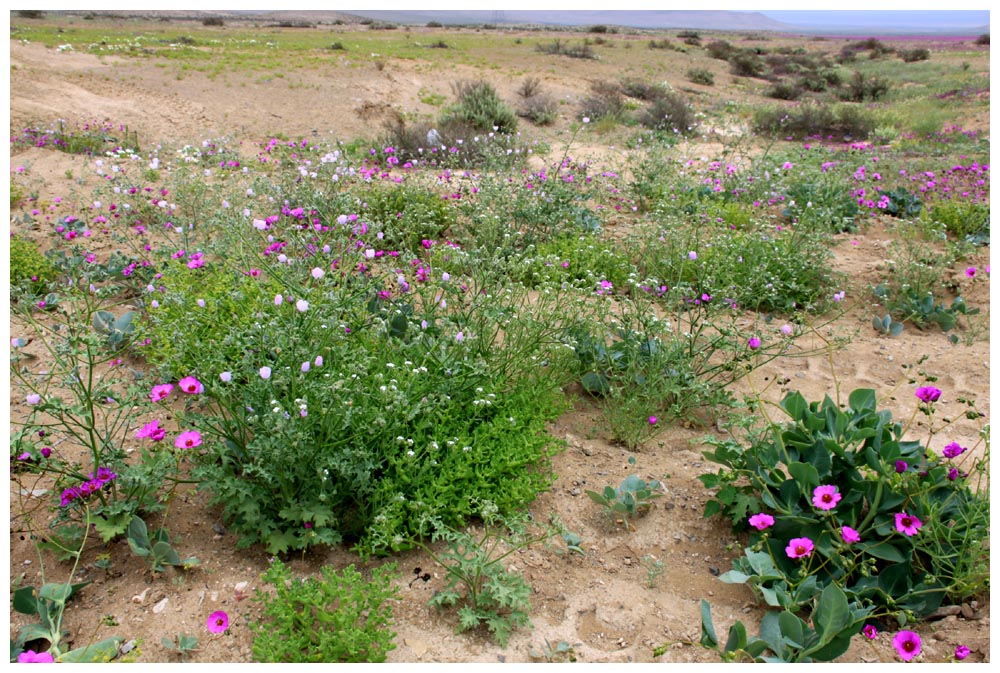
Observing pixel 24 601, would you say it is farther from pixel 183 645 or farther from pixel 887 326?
pixel 887 326

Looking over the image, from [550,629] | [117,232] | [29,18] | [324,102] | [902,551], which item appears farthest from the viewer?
[29,18]

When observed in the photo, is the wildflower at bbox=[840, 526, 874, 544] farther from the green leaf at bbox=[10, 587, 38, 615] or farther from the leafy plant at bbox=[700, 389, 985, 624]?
the green leaf at bbox=[10, 587, 38, 615]

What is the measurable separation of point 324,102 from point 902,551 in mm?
13423

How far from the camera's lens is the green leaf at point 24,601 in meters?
2.17

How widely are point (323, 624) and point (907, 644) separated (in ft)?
5.77

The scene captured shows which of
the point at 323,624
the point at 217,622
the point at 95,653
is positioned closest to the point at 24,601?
the point at 95,653

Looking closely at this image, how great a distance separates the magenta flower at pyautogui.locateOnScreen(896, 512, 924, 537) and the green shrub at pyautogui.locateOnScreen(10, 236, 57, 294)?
4.89m

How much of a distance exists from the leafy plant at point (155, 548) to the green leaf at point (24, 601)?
0.31 m

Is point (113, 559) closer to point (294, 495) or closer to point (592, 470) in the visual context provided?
point (294, 495)

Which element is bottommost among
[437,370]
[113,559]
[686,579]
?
[686,579]

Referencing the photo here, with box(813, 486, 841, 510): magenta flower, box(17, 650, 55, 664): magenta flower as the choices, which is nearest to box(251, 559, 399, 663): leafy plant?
box(17, 650, 55, 664): magenta flower

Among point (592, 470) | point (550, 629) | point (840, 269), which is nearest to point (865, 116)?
point (840, 269)

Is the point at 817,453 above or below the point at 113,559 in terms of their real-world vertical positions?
above

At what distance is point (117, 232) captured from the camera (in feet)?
17.7
